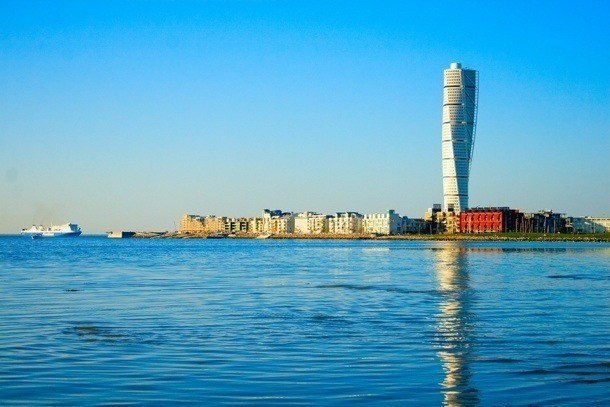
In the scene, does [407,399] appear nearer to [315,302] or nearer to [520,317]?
[520,317]

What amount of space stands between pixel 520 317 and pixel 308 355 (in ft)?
33.8

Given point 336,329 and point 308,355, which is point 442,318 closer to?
point 336,329

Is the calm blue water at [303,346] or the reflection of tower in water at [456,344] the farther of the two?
the calm blue water at [303,346]

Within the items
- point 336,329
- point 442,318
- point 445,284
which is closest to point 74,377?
point 336,329

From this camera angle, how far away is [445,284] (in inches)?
1647

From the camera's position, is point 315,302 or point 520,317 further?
point 315,302

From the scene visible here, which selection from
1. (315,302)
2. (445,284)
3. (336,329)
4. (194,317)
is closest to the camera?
(336,329)

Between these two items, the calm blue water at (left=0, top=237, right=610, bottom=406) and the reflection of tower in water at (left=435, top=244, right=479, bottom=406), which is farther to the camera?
the calm blue water at (left=0, top=237, right=610, bottom=406)

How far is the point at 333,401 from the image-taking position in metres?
13.5

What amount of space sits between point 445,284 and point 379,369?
85.8ft

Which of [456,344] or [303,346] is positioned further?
[456,344]

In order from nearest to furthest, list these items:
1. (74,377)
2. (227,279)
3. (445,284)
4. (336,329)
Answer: (74,377) → (336,329) → (445,284) → (227,279)

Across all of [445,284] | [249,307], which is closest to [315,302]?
[249,307]

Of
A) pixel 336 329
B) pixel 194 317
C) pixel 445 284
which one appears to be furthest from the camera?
pixel 445 284
